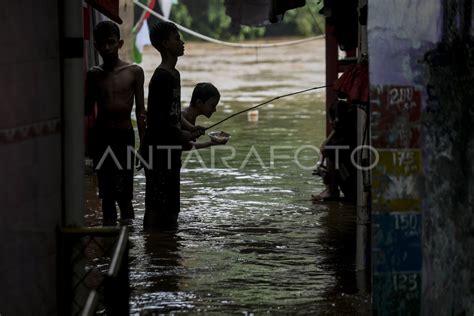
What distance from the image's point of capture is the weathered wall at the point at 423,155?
19.4 feet

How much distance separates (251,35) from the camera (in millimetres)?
36625

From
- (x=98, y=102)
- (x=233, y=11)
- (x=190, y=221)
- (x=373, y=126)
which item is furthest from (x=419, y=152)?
(x=233, y=11)

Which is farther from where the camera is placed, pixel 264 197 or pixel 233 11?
pixel 233 11

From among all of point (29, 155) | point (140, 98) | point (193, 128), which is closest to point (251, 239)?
point (193, 128)

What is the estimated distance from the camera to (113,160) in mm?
8922

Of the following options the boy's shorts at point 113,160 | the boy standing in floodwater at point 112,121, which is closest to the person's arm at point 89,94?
the boy standing in floodwater at point 112,121

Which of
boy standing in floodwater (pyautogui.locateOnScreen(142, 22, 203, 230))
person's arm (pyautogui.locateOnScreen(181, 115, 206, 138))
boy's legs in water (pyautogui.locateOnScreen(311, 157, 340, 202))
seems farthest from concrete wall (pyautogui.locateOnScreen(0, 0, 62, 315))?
boy's legs in water (pyautogui.locateOnScreen(311, 157, 340, 202))

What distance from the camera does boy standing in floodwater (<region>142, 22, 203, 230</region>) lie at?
363 inches

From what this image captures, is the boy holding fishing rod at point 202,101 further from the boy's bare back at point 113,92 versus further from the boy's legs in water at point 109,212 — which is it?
the boy's legs in water at point 109,212

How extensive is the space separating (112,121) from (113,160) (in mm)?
325

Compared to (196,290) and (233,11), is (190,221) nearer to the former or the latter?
(196,290)

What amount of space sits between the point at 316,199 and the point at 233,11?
4488mm

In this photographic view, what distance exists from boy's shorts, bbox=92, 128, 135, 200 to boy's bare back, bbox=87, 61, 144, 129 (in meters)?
0.08

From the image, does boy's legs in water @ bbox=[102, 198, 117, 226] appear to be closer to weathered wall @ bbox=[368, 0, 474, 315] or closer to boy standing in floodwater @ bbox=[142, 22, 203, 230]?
boy standing in floodwater @ bbox=[142, 22, 203, 230]
